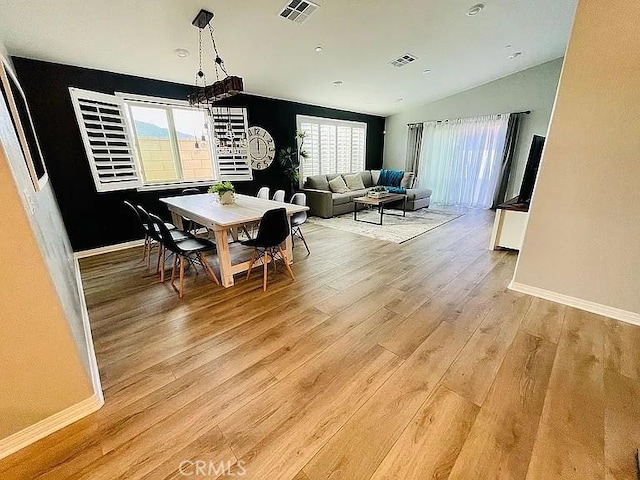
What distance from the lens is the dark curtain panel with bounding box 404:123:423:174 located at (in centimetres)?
723

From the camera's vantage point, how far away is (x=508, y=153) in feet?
19.1

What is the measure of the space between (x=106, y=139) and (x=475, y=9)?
16.3ft

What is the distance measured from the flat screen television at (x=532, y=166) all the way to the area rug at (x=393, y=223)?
156 cm

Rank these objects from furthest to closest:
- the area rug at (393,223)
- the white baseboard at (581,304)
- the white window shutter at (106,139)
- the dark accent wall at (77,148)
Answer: the area rug at (393,223) < the white window shutter at (106,139) < the dark accent wall at (77,148) < the white baseboard at (581,304)

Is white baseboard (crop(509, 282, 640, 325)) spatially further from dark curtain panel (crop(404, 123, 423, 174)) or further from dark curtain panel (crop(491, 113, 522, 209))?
dark curtain panel (crop(404, 123, 423, 174))

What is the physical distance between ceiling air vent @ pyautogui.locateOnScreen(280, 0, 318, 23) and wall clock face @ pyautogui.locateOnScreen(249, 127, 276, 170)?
2443mm

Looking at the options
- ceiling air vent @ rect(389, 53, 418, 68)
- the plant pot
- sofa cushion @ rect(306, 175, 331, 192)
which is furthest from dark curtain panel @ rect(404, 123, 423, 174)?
the plant pot

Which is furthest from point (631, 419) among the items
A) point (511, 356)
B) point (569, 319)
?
point (569, 319)

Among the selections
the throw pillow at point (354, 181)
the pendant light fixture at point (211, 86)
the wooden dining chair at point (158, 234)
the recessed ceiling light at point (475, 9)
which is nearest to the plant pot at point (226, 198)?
the wooden dining chair at point (158, 234)

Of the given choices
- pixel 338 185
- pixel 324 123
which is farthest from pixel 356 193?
pixel 324 123

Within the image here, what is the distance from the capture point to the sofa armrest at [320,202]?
18.5ft

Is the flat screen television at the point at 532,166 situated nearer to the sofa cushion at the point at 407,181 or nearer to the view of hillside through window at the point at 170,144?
the sofa cushion at the point at 407,181

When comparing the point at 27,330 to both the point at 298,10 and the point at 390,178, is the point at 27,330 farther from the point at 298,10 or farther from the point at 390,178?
the point at 390,178

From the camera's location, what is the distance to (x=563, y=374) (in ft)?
5.34
